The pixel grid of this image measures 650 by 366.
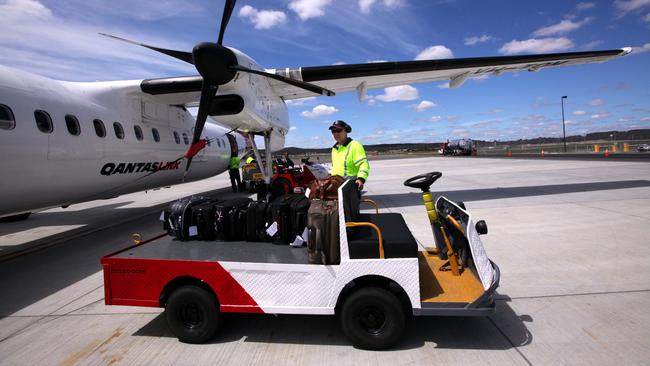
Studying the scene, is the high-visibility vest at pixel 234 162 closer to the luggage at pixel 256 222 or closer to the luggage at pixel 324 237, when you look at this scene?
the luggage at pixel 256 222

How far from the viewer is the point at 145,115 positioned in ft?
30.5

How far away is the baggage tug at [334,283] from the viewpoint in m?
2.96

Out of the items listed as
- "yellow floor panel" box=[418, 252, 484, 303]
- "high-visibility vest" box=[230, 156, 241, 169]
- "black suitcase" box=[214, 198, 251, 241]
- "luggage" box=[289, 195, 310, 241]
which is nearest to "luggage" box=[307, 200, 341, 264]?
"luggage" box=[289, 195, 310, 241]

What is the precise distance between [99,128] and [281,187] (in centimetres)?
521

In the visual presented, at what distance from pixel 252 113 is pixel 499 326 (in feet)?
26.0

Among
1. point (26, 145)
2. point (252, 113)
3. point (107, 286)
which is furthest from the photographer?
point (252, 113)

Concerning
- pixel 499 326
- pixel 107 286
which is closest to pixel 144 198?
pixel 107 286

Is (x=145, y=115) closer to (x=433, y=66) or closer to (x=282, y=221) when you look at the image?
(x=282, y=221)

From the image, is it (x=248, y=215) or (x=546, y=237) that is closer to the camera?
(x=248, y=215)

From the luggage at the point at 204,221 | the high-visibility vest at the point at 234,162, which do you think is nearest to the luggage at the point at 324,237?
the luggage at the point at 204,221

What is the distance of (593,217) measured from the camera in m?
7.28

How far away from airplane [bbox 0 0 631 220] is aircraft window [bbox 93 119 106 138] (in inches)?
0.9

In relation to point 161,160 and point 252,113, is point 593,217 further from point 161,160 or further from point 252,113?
point 161,160

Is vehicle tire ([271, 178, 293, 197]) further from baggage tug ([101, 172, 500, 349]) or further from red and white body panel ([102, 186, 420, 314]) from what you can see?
red and white body panel ([102, 186, 420, 314])
